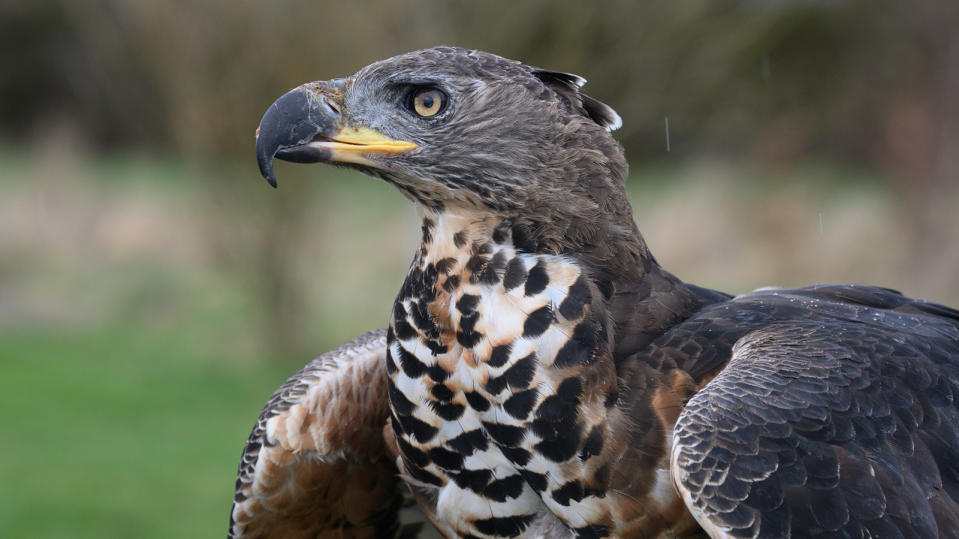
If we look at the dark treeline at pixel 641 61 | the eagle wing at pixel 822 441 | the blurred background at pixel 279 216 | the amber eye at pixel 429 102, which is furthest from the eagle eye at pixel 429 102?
the dark treeline at pixel 641 61

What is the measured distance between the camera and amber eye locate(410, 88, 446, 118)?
2.95 meters

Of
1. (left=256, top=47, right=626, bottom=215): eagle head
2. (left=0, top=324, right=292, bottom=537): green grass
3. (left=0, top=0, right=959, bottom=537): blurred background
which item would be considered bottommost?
(left=0, top=324, right=292, bottom=537): green grass

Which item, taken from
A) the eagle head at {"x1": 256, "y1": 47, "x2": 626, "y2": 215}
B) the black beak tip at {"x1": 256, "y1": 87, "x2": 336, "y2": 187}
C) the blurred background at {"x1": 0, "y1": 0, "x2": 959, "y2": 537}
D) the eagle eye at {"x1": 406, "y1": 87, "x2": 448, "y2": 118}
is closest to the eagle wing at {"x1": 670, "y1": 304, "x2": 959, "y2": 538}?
the eagle head at {"x1": 256, "y1": 47, "x2": 626, "y2": 215}

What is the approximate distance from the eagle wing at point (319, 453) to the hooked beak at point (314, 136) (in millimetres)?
849

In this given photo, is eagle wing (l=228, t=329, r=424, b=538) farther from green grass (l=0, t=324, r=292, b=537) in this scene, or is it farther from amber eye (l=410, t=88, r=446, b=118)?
green grass (l=0, t=324, r=292, b=537)

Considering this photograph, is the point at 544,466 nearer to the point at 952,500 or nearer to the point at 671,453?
the point at 671,453

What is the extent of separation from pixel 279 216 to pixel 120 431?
2.65 m

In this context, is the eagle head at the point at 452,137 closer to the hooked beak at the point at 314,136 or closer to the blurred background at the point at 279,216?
the hooked beak at the point at 314,136

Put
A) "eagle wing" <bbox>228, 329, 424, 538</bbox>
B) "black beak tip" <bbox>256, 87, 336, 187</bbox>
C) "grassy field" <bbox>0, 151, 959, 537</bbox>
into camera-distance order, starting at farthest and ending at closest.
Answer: "grassy field" <bbox>0, 151, 959, 537</bbox> → "eagle wing" <bbox>228, 329, 424, 538</bbox> → "black beak tip" <bbox>256, 87, 336, 187</bbox>

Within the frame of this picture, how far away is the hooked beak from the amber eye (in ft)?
0.36

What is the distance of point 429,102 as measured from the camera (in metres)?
2.96

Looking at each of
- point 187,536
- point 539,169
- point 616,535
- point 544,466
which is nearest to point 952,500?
point 616,535

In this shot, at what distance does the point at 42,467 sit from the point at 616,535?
25.9 feet

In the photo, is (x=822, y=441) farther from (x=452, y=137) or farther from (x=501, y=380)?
(x=452, y=137)
